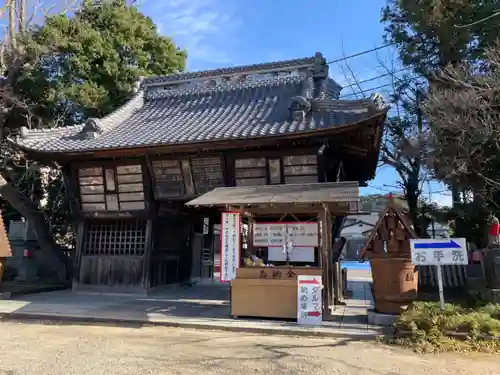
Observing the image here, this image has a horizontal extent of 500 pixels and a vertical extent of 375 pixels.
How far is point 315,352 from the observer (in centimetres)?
627

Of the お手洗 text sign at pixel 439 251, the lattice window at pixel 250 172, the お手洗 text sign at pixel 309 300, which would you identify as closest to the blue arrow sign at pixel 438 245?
the お手洗 text sign at pixel 439 251

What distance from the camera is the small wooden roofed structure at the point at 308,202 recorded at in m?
8.50

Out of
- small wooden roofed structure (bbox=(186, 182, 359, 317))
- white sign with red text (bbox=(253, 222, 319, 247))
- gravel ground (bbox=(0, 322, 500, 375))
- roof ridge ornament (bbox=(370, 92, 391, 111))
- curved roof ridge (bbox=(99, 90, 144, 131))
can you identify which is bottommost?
gravel ground (bbox=(0, 322, 500, 375))

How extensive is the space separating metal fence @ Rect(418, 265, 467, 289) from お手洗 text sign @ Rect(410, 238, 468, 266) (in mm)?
6080

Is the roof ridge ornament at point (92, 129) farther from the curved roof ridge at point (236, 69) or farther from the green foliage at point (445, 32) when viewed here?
the green foliage at point (445, 32)

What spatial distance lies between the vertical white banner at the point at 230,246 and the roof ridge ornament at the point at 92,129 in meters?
6.46

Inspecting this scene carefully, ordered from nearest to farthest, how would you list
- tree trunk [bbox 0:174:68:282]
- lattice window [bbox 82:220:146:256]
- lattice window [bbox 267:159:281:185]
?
1. lattice window [bbox 267:159:281:185]
2. lattice window [bbox 82:220:146:256]
3. tree trunk [bbox 0:174:68:282]

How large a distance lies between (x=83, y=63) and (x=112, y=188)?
6984 mm

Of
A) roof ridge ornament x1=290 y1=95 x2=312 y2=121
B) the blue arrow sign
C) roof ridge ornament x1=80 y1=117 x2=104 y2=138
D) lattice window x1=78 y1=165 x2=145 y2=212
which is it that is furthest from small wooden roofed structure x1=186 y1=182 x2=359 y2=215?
roof ridge ornament x1=80 y1=117 x2=104 y2=138

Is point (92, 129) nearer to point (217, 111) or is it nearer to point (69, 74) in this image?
point (217, 111)

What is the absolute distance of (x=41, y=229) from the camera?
15781 mm

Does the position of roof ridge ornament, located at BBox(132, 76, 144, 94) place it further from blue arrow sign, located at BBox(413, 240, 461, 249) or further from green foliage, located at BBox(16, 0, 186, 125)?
blue arrow sign, located at BBox(413, 240, 461, 249)

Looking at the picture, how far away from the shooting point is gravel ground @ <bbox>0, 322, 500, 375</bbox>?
5.34 metres

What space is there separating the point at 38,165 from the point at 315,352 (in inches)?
584
